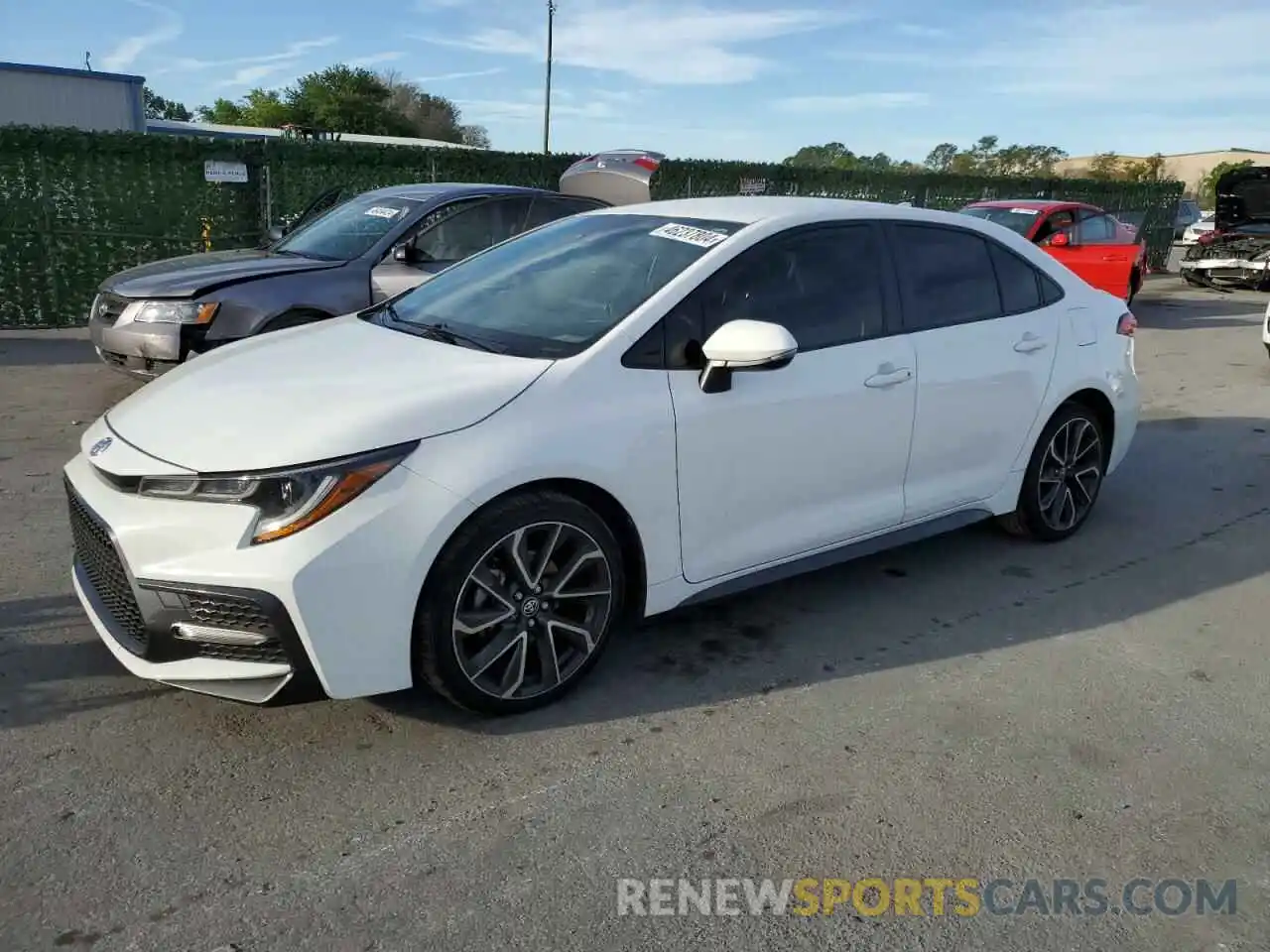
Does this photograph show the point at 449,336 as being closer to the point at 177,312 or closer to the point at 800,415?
the point at 800,415

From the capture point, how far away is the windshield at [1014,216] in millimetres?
12842

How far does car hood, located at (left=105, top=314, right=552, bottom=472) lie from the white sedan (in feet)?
0.04

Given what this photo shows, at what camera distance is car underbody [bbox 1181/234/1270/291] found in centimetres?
1812

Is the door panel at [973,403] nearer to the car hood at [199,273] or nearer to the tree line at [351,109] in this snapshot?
the car hood at [199,273]

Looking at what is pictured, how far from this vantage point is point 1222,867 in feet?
9.01

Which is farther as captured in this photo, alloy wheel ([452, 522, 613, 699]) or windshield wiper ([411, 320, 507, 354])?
windshield wiper ([411, 320, 507, 354])

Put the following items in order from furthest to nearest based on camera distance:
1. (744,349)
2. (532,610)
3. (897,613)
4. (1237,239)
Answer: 1. (1237,239)
2. (897,613)
3. (744,349)
4. (532,610)

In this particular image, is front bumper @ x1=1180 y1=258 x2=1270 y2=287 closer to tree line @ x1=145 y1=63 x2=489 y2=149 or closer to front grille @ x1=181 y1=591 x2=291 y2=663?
front grille @ x1=181 y1=591 x2=291 y2=663

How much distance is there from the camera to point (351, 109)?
58188 millimetres

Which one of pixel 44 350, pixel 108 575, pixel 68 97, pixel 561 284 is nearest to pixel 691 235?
pixel 561 284

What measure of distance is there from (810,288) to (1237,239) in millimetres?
17776

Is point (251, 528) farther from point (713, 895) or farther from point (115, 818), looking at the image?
point (713, 895)

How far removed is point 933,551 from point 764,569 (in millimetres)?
1587

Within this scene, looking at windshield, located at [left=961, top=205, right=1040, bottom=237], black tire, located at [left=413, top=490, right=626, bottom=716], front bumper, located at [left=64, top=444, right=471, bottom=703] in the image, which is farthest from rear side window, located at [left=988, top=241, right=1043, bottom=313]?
windshield, located at [left=961, top=205, right=1040, bottom=237]
